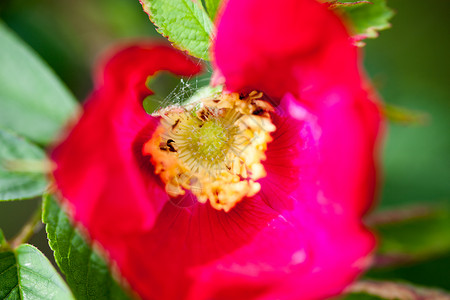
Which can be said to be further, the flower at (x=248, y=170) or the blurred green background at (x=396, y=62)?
the blurred green background at (x=396, y=62)

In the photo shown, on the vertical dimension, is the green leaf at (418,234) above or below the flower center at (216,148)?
below

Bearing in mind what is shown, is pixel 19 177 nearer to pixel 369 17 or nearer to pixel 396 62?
pixel 369 17

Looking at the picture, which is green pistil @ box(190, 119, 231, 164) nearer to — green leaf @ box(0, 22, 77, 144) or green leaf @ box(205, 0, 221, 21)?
green leaf @ box(205, 0, 221, 21)

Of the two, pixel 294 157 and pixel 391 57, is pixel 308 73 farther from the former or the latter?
pixel 391 57

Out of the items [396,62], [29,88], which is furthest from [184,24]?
[396,62]

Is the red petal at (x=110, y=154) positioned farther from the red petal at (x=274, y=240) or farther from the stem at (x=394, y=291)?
the stem at (x=394, y=291)

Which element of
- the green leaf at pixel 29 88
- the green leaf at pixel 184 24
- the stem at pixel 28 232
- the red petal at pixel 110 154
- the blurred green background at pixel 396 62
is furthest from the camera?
the blurred green background at pixel 396 62

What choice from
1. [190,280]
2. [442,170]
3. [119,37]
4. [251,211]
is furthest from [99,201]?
[442,170]

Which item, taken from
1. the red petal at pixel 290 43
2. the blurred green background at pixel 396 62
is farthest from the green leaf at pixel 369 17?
the blurred green background at pixel 396 62
